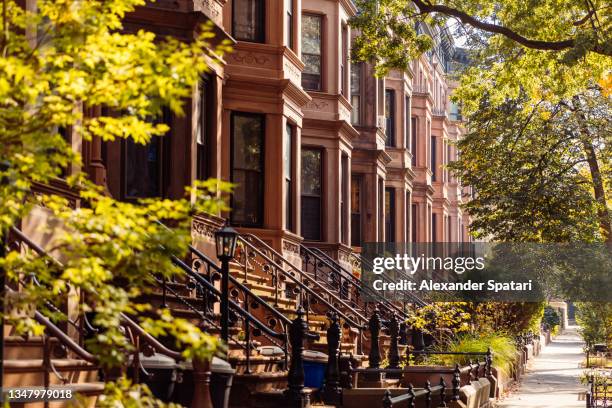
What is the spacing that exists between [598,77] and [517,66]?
5.46 ft

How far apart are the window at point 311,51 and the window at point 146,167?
1066 cm

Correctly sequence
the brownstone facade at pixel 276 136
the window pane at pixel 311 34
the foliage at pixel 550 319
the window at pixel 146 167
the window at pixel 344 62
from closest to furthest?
the window at pixel 146 167, the brownstone facade at pixel 276 136, the window pane at pixel 311 34, the window at pixel 344 62, the foliage at pixel 550 319

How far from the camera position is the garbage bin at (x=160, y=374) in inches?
474

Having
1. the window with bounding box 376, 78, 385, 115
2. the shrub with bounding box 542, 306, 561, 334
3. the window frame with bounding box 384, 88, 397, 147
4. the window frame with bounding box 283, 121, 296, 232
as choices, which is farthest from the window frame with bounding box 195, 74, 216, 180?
the shrub with bounding box 542, 306, 561, 334

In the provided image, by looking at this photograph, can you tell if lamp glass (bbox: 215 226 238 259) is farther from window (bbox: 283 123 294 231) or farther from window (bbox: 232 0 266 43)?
window (bbox: 283 123 294 231)

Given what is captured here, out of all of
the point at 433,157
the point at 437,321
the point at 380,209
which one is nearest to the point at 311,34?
the point at 380,209

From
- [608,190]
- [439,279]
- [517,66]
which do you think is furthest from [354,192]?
[517,66]

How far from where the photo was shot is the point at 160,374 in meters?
12.4

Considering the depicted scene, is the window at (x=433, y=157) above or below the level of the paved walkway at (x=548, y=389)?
above

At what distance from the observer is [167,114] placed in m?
19.6

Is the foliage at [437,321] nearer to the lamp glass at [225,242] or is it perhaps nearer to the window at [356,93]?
the window at [356,93]

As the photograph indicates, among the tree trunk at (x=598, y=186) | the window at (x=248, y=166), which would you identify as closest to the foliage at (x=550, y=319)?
the tree trunk at (x=598, y=186)

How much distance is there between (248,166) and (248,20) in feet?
10.3

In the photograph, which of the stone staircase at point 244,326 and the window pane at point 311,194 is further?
the window pane at point 311,194
